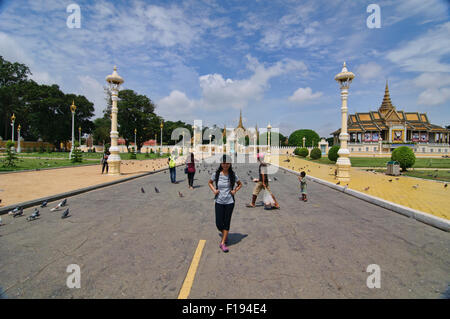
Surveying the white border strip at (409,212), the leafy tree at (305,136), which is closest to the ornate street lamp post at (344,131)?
the white border strip at (409,212)

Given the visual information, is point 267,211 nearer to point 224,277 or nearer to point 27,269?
point 224,277

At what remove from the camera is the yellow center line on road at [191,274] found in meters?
2.80

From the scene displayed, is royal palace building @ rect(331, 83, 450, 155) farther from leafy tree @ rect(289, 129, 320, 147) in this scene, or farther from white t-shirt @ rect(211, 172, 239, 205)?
white t-shirt @ rect(211, 172, 239, 205)

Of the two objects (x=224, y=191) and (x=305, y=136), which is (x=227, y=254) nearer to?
(x=224, y=191)

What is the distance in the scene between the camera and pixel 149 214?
6.37 m

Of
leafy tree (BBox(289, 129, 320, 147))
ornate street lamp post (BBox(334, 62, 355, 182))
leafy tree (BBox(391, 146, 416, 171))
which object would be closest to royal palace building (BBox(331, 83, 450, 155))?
leafy tree (BBox(289, 129, 320, 147))

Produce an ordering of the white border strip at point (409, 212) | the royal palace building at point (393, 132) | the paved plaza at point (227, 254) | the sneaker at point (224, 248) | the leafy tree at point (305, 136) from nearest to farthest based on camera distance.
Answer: the paved plaza at point (227, 254) → the sneaker at point (224, 248) → the white border strip at point (409, 212) → the royal palace building at point (393, 132) → the leafy tree at point (305, 136)

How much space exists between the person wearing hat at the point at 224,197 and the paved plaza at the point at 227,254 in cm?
36

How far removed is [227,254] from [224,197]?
92cm

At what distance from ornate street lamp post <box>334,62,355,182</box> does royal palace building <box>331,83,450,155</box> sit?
A: 5182 centimetres

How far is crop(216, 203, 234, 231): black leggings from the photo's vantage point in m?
4.13

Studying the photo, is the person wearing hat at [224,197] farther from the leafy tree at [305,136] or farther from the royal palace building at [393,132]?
the leafy tree at [305,136]

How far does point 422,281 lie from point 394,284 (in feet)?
1.44
